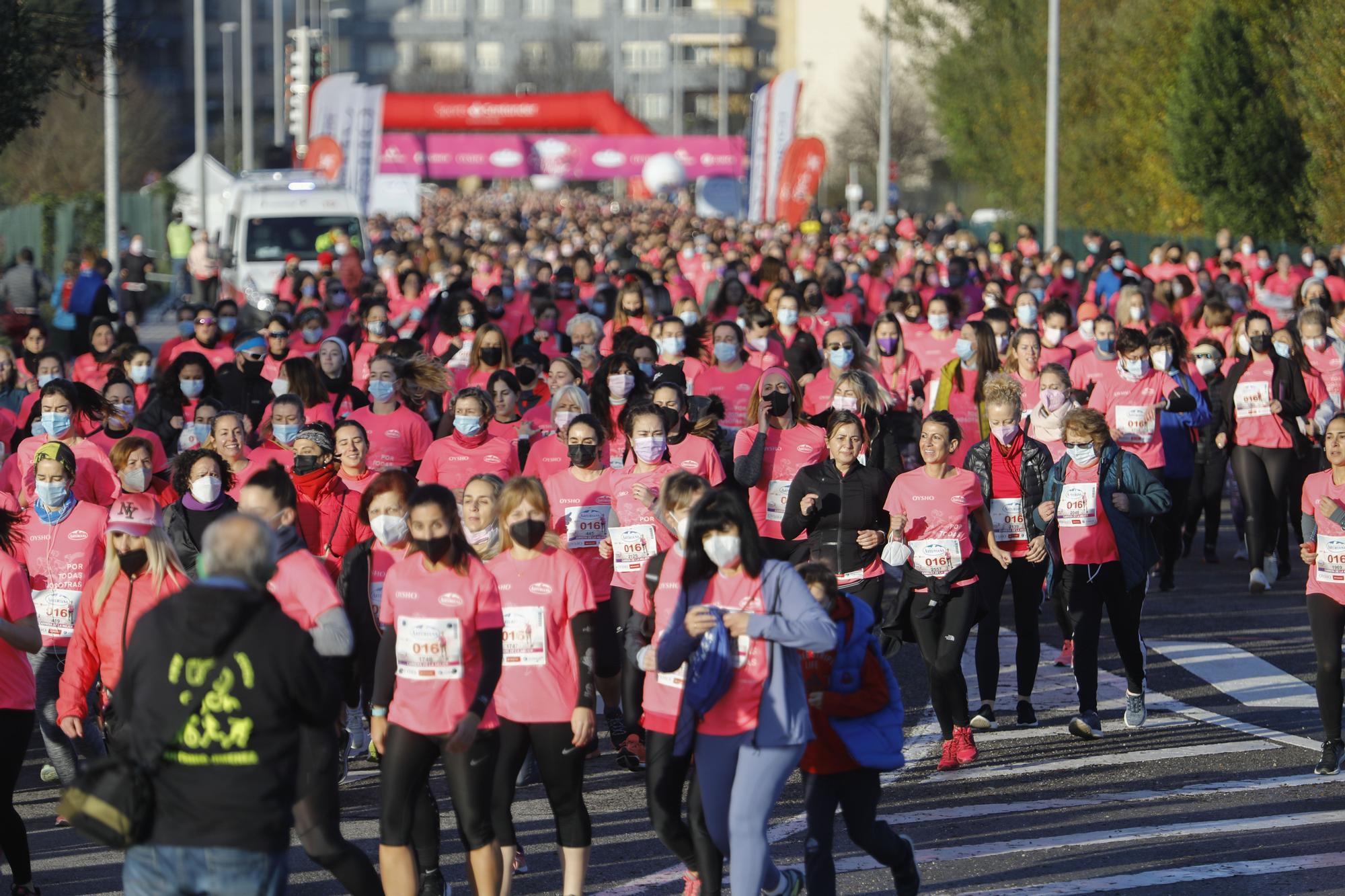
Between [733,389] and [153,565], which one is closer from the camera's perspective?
[153,565]

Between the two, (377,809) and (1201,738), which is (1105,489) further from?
(377,809)

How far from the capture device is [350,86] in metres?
36.5

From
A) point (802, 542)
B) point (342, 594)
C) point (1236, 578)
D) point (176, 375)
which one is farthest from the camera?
point (1236, 578)

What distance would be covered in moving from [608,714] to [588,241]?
3163cm

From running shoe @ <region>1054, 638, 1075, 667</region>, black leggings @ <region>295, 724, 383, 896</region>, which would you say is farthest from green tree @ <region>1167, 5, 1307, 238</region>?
black leggings @ <region>295, 724, 383, 896</region>

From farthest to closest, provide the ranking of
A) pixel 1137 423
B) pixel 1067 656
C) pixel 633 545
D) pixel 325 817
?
pixel 1137 423 < pixel 1067 656 < pixel 633 545 < pixel 325 817

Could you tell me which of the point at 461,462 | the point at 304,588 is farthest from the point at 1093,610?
the point at 304,588

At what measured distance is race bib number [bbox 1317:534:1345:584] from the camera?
9227 millimetres

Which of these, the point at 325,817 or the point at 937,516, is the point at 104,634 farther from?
the point at 937,516

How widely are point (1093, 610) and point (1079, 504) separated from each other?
52cm

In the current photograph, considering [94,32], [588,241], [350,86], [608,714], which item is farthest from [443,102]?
[608,714]

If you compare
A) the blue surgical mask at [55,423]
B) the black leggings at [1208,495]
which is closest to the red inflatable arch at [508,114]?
the black leggings at [1208,495]

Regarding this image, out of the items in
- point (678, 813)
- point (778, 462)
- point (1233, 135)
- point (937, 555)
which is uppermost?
point (1233, 135)

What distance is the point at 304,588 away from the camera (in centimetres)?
700
